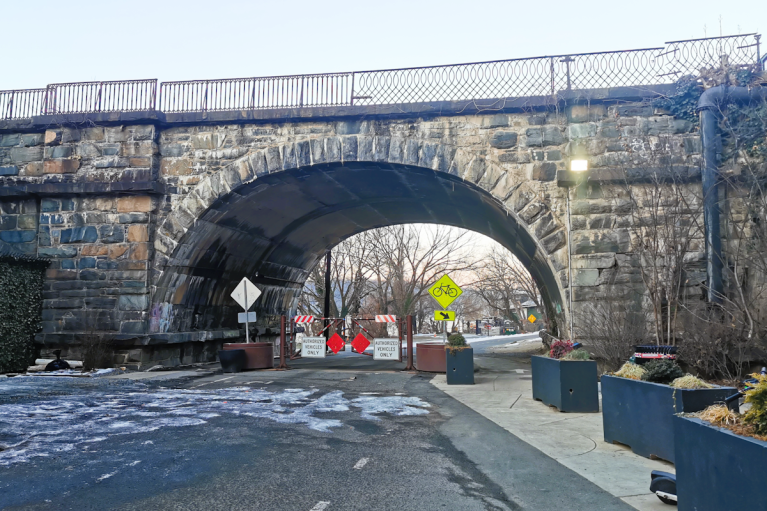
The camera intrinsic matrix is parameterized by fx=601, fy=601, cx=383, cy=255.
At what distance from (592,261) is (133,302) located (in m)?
11.5

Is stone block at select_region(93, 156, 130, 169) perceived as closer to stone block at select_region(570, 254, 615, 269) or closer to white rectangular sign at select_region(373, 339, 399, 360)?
white rectangular sign at select_region(373, 339, 399, 360)

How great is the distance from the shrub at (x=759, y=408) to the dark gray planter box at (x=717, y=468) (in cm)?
10

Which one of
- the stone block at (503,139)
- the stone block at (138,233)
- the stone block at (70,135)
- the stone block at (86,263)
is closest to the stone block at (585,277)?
the stone block at (503,139)

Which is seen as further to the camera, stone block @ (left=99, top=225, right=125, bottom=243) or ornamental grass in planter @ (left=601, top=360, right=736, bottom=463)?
stone block @ (left=99, top=225, right=125, bottom=243)

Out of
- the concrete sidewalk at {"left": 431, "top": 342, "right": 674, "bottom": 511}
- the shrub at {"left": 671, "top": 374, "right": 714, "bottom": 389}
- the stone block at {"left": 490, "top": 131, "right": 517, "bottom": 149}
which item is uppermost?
the stone block at {"left": 490, "top": 131, "right": 517, "bottom": 149}

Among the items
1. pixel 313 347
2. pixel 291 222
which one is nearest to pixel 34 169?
pixel 291 222

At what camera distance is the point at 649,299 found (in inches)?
515

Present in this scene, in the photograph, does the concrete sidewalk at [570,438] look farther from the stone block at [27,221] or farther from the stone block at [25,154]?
the stone block at [25,154]

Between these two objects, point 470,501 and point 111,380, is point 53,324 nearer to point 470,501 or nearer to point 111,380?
point 111,380

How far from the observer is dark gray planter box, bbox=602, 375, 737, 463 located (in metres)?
5.20

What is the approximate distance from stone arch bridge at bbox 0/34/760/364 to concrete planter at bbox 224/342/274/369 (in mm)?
1814

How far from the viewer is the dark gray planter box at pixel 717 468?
318cm

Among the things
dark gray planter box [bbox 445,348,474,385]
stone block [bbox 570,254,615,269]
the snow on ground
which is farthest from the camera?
stone block [bbox 570,254,615,269]

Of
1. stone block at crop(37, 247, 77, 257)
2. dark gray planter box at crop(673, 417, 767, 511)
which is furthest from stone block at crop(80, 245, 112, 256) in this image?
dark gray planter box at crop(673, 417, 767, 511)
